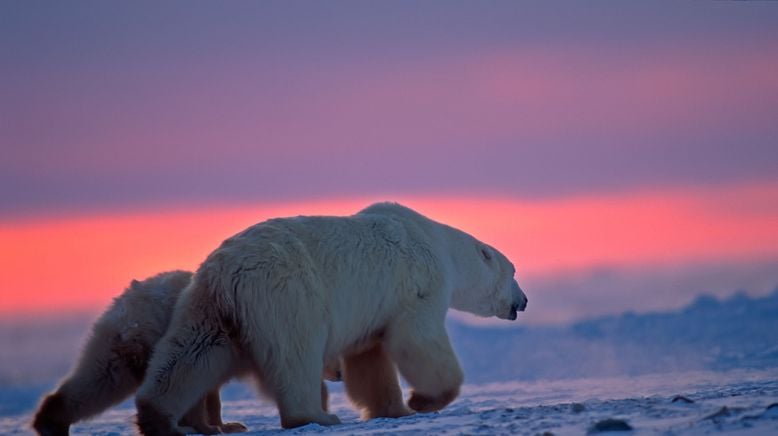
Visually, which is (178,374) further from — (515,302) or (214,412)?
(515,302)

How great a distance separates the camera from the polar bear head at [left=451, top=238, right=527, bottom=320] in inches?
408

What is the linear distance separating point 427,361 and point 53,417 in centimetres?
290

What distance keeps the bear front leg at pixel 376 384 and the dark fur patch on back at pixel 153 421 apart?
2247 mm

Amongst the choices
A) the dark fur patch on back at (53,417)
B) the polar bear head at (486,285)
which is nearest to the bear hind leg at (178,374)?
the dark fur patch on back at (53,417)

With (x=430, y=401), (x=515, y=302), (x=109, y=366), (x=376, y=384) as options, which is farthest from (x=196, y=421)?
(x=515, y=302)

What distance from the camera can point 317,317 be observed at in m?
8.11

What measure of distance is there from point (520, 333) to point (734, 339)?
15.2ft

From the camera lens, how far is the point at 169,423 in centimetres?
770

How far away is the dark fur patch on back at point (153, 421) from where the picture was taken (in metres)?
7.68

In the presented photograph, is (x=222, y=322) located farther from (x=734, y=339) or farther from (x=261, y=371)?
(x=734, y=339)

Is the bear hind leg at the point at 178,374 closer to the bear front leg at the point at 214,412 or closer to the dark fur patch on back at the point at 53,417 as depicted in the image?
the dark fur patch on back at the point at 53,417

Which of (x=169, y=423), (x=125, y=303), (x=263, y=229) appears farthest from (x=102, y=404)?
(x=263, y=229)

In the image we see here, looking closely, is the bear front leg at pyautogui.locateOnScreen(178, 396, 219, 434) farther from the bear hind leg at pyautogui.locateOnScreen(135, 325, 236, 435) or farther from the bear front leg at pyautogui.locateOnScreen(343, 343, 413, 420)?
the bear front leg at pyautogui.locateOnScreen(343, 343, 413, 420)

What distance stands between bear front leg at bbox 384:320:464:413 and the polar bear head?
1.28 metres
